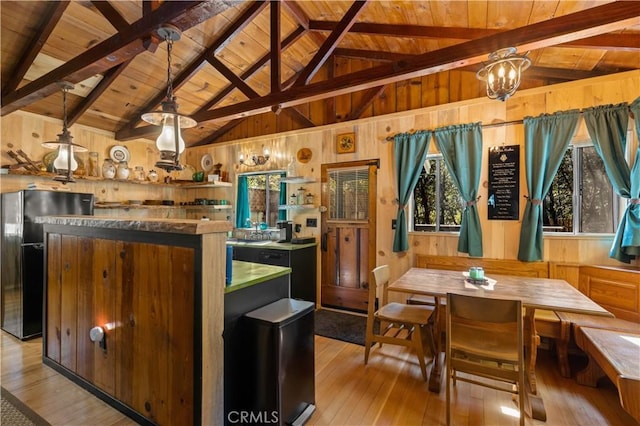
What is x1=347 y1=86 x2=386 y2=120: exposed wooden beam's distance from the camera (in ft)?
12.0

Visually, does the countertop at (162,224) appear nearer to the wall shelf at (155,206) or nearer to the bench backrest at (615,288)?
the wall shelf at (155,206)

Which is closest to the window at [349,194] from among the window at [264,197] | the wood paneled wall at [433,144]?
the wood paneled wall at [433,144]

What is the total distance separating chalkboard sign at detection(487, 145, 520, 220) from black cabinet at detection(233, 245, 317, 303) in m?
2.32

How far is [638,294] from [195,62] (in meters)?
5.12

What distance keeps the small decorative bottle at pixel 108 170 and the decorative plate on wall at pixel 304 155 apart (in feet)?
8.89

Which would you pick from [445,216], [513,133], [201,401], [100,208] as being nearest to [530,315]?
[445,216]

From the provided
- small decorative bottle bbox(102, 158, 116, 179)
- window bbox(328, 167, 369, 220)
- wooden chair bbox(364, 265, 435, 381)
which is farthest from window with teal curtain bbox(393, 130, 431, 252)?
small decorative bottle bbox(102, 158, 116, 179)

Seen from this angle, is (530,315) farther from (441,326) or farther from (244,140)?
(244,140)

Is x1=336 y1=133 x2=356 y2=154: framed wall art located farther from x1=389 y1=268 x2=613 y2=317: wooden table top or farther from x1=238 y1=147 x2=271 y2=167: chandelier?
x1=389 y1=268 x2=613 y2=317: wooden table top

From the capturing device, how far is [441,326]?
253cm

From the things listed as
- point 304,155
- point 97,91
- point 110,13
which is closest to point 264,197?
point 304,155

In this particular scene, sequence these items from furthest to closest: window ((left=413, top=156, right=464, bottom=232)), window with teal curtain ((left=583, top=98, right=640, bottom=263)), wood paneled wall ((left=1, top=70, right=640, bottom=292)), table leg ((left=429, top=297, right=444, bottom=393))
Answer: window ((left=413, top=156, right=464, bottom=232)) → wood paneled wall ((left=1, top=70, right=640, bottom=292)) → window with teal curtain ((left=583, top=98, right=640, bottom=263)) → table leg ((left=429, top=297, right=444, bottom=393))

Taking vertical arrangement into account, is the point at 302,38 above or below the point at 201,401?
above

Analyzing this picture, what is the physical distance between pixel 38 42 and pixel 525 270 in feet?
17.6
